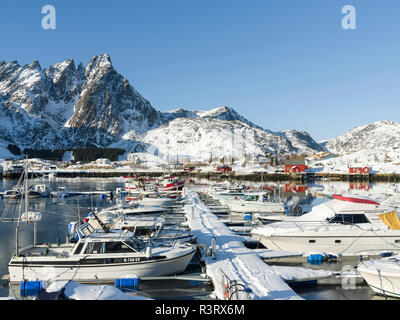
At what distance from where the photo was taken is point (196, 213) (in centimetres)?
3206

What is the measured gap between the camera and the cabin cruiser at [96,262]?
1526 centimetres

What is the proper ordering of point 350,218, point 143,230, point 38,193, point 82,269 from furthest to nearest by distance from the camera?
point 38,193 → point 143,230 → point 350,218 → point 82,269

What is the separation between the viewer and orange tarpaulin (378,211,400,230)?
19641 mm

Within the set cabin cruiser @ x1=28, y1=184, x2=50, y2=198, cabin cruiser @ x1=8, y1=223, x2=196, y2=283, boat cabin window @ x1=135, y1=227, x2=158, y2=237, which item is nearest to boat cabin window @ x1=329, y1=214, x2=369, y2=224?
cabin cruiser @ x1=8, y1=223, x2=196, y2=283

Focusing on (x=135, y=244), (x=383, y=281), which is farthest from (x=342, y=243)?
(x=135, y=244)

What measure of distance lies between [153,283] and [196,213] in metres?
16.4

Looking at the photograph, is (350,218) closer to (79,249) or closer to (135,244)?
(135,244)

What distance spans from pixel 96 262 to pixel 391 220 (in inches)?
630

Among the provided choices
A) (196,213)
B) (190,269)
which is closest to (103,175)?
(196,213)

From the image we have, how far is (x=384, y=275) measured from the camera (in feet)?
44.4

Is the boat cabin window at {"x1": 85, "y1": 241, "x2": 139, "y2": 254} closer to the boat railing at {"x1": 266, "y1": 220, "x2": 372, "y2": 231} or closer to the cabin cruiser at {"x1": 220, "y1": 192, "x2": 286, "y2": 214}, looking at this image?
the boat railing at {"x1": 266, "y1": 220, "x2": 372, "y2": 231}

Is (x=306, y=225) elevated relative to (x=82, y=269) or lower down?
elevated

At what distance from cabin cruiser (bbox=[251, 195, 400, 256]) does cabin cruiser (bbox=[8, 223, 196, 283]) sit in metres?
7.10
